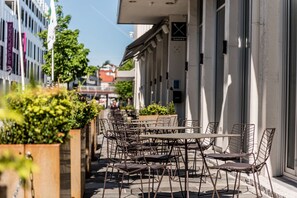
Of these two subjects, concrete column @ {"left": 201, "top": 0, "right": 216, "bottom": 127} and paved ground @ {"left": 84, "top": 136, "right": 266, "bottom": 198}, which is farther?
concrete column @ {"left": 201, "top": 0, "right": 216, "bottom": 127}

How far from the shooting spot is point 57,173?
3736mm

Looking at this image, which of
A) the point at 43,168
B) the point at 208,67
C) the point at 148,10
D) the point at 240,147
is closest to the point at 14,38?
the point at 148,10

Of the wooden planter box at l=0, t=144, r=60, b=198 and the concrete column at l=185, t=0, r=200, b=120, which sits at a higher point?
the concrete column at l=185, t=0, r=200, b=120

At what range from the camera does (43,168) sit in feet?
12.1

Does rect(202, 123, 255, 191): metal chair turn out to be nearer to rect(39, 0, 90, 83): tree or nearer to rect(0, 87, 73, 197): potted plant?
rect(0, 87, 73, 197): potted plant

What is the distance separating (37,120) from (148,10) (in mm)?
17312

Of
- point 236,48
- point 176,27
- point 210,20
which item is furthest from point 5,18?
point 236,48

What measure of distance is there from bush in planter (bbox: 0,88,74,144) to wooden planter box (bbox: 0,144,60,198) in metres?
0.23

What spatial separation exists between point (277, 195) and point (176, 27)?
583 inches

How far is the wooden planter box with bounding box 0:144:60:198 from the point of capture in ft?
12.0

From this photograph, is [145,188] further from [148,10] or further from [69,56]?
[69,56]

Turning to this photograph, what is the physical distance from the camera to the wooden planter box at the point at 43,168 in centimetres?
366

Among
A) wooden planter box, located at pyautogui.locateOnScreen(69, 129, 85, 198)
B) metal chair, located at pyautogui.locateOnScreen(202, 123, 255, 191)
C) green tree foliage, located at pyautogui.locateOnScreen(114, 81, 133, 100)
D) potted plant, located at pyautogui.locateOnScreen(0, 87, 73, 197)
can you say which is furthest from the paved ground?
green tree foliage, located at pyautogui.locateOnScreen(114, 81, 133, 100)

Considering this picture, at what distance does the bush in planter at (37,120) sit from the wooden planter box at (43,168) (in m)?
0.23
